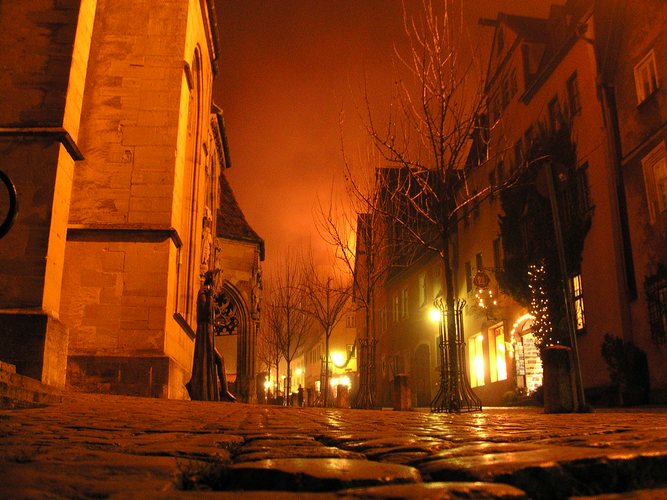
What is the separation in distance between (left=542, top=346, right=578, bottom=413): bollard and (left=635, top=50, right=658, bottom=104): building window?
953 cm

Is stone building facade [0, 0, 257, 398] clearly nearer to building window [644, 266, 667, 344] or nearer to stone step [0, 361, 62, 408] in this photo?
stone step [0, 361, 62, 408]

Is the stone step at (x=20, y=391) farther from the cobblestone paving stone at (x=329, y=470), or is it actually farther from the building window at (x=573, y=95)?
the building window at (x=573, y=95)

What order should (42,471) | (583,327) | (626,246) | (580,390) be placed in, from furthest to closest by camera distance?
1. (583,327)
2. (626,246)
3. (580,390)
4. (42,471)

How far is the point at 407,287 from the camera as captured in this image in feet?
131

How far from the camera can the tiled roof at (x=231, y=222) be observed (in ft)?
108

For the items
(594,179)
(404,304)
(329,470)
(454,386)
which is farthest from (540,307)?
(329,470)

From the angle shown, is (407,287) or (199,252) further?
(407,287)

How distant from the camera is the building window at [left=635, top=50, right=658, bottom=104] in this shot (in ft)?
61.3

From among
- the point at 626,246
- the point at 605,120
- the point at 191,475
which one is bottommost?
the point at 191,475

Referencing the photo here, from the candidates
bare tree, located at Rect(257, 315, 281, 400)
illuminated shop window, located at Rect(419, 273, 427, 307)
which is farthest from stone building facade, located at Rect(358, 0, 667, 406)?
bare tree, located at Rect(257, 315, 281, 400)

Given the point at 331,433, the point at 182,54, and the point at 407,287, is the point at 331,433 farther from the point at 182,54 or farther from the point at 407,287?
the point at 407,287

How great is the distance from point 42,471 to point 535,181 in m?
24.2

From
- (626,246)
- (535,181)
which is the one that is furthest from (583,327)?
(535,181)

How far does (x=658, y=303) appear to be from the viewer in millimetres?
17328
